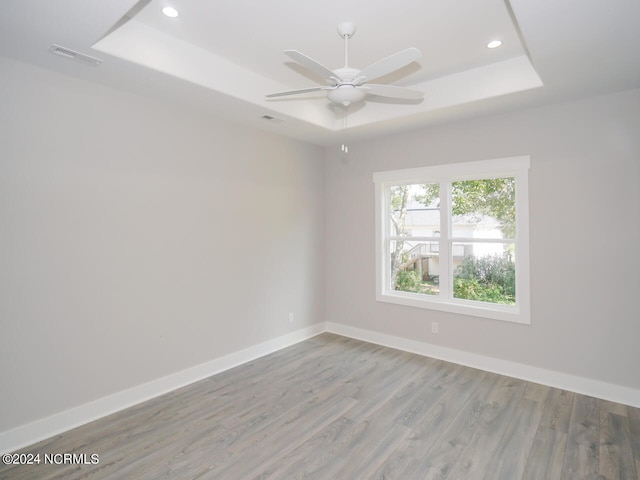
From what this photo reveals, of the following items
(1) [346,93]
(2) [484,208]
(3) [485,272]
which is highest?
(1) [346,93]

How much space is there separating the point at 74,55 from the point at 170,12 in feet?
2.36

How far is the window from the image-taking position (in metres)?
3.66

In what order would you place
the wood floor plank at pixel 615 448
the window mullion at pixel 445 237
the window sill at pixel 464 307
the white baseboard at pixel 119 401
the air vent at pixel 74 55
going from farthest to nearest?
1. the window mullion at pixel 445 237
2. the window sill at pixel 464 307
3. the white baseboard at pixel 119 401
4. the air vent at pixel 74 55
5. the wood floor plank at pixel 615 448

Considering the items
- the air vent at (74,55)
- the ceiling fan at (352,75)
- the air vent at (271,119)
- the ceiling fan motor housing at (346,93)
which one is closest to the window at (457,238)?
the air vent at (271,119)

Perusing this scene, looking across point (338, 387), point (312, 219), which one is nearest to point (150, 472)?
point (338, 387)

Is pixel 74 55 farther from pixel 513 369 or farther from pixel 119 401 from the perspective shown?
pixel 513 369

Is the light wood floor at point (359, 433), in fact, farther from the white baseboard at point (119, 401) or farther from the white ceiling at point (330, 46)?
the white ceiling at point (330, 46)

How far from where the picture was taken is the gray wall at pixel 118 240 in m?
2.52

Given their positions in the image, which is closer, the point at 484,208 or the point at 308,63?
the point at 308,63

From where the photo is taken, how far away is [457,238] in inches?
162

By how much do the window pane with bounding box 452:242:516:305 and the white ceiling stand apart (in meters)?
1.47

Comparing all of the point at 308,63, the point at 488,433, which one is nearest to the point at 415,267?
the point at 488,433

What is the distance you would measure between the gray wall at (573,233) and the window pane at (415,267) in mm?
395

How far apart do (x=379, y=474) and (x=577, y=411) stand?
74.9 inches
